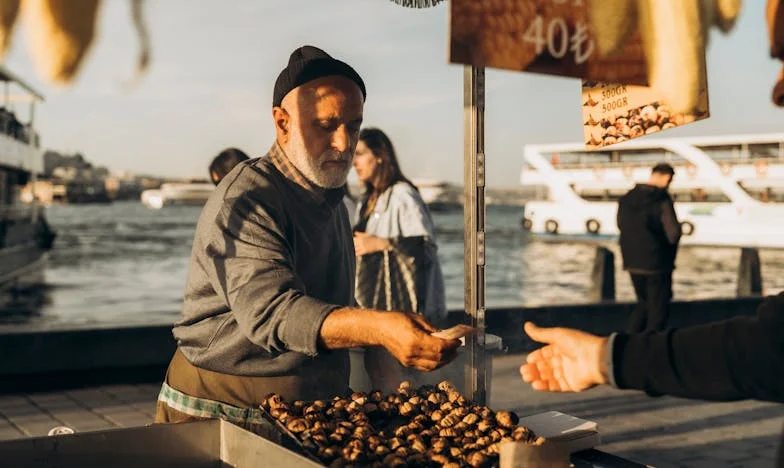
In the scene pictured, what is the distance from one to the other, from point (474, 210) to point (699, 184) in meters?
63.1

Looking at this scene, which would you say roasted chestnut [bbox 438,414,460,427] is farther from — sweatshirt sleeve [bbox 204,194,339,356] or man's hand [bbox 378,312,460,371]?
sweatshirt sleeve [bbox 204,194,339,356]

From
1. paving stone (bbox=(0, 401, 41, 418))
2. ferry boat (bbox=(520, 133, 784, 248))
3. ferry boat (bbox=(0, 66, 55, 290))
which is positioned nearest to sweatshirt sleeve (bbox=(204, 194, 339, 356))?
paving stone (bbox=(0, 401, 41, 418))

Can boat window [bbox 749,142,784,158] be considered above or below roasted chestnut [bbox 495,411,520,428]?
above

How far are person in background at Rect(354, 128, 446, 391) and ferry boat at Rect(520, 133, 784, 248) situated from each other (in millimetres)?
50966

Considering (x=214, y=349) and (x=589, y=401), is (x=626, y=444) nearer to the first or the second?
(x=589, y=401)

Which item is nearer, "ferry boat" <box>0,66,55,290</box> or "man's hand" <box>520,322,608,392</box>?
"man's hand" <box>520,322,608,392</box>

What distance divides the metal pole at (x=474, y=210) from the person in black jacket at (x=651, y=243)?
21.7ft

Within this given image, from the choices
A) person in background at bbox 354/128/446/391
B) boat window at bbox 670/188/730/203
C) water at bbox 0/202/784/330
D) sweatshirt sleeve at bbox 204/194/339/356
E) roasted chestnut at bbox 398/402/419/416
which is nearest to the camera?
sweatshirt sleeve at bbox 204/194/339/356

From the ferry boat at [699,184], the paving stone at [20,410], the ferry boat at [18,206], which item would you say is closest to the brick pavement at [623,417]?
the paving stone at [20,410]

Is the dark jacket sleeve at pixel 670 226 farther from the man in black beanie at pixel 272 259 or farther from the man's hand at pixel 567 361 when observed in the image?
the man's hand at pixel 567 361

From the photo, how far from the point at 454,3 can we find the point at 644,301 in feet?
25.5

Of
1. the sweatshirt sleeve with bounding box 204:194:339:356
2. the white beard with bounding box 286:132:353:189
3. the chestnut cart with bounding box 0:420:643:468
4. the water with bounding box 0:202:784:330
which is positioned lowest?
the water with bounding box 0:202:784:330

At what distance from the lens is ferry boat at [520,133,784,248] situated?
5888 cm

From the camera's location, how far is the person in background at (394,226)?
5.55 metres
